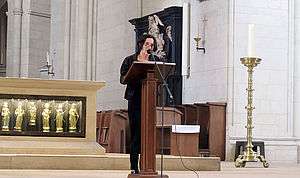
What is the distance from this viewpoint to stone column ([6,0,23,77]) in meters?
26.8

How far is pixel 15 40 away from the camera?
26.8 meters

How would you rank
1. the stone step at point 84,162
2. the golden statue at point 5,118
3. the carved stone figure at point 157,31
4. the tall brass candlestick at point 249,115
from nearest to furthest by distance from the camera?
the stone step at point 84,162, the golden statue at point 5,118, the tall brass candlestick at point 249,115, the carved stone figure at point 157,31

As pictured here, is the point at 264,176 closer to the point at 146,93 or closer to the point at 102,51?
the point at 146,93

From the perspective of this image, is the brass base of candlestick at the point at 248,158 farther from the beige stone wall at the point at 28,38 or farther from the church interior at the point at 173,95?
the beige stone wall at the point at 28,38

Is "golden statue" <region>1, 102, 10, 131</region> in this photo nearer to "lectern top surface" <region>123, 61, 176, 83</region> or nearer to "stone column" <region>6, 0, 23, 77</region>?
"lectern top surface" <region>123, 61, 176, 83</region>

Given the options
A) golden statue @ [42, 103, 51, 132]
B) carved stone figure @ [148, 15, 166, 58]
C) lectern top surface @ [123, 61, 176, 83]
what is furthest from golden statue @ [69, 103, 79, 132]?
carved stone figure @ [148, 15, 166, 58]

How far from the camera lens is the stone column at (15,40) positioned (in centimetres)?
2684

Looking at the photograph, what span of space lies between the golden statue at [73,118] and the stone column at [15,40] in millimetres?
17616

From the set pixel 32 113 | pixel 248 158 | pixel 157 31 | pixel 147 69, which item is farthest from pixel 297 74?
pixel 147 69

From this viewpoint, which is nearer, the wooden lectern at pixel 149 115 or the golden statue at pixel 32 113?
the wooden lectern at pixel 149 115

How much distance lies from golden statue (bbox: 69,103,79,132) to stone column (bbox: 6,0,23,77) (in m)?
17.6

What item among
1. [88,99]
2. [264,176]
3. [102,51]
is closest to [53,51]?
[102,51]

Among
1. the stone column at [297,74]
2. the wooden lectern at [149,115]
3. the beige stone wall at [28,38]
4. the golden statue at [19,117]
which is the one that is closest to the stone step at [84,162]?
the golden statue at [19,117]

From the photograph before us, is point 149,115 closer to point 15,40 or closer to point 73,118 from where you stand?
point 73,118
